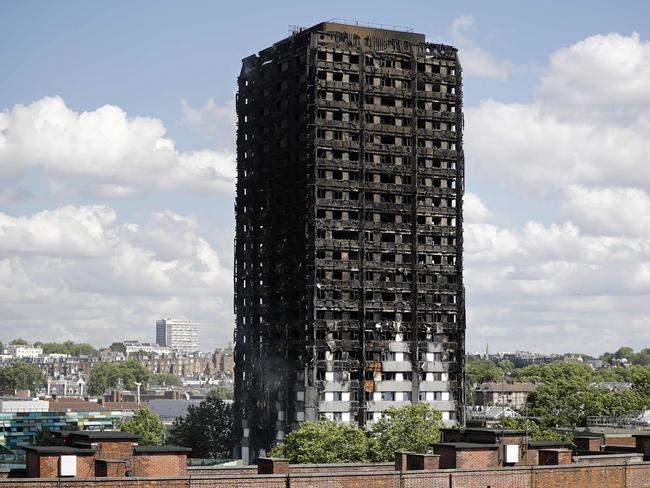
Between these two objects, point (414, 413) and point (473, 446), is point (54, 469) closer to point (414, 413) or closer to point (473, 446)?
point (473, 446)

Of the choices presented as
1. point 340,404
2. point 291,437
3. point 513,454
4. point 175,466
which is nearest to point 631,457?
point 513,454

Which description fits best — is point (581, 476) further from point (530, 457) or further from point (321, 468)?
point (321, 468)

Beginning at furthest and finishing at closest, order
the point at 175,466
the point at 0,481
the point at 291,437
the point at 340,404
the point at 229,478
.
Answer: the point at 340,404 → the point at 291,437 → the point at 175,466 → the point at 229,478 → the point at 0,481

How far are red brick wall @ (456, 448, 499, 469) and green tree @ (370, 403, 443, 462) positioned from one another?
273 feet

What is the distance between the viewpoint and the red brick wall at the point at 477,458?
77.2 metres

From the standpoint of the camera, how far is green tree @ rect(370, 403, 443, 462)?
16512 centimetres

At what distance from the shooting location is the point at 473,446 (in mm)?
78250

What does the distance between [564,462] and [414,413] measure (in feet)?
301

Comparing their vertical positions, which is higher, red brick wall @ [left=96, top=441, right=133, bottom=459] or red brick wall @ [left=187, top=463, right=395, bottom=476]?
red brick wall @ [left=96, top=441, right=133, bottom=459]

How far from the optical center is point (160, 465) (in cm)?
7575

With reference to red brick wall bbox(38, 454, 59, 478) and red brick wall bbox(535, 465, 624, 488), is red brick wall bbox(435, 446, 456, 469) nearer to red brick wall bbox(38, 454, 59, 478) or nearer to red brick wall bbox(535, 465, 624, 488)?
red brick wall bbox(535, 465, 624, 488)

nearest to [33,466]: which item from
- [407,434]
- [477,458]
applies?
[477,458]

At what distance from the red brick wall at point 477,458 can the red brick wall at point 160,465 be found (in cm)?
1600

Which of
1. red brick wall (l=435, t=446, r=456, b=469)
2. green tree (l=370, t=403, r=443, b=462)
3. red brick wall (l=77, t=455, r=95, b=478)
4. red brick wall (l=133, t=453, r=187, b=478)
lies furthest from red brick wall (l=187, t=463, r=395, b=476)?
green tree (l=370, t=403, r=443, b=462)
